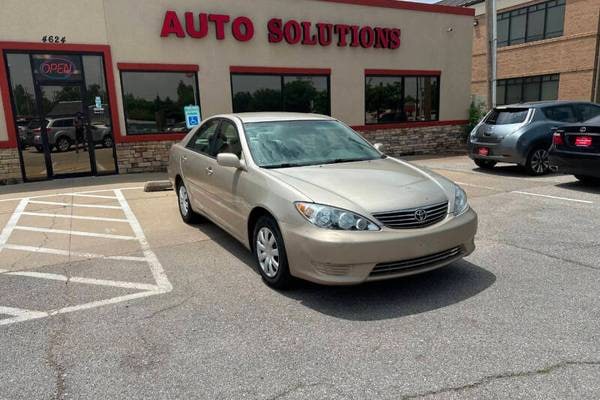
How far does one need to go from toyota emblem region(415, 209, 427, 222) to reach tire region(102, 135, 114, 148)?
9.60 metres

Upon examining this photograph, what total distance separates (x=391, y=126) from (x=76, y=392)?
1326 cm

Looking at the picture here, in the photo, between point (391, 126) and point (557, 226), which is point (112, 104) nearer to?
point (391, 126)

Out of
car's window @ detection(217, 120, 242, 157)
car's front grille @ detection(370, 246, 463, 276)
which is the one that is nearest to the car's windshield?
car's window @ detection(217, 120, 242, 157)

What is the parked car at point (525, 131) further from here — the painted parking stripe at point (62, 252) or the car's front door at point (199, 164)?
the painted parking stripe at point (62, 252)

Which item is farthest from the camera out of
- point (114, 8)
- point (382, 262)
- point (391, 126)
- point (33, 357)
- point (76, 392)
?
point (391, 126)

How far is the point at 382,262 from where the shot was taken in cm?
358

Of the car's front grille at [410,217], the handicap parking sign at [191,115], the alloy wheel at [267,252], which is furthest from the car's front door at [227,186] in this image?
the handicap parking sign at [191,115]

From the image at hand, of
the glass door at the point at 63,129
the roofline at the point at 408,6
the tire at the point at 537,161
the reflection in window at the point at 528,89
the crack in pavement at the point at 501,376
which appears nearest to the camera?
the crack in pavement at the point at 501,376

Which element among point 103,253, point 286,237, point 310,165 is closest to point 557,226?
point 310,165

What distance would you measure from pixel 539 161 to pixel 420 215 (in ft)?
25.0

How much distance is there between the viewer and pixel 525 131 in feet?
31.7

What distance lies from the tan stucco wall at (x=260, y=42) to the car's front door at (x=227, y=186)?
6758 millimetres

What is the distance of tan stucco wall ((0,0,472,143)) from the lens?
10469 millimetres

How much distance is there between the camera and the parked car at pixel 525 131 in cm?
972
